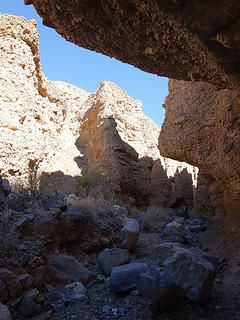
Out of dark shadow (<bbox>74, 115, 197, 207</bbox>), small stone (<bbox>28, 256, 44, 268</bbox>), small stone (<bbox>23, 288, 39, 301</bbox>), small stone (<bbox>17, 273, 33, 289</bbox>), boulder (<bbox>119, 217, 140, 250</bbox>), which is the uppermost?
dark shadow (<bbox>74, 115, 197, 207</bbox>)

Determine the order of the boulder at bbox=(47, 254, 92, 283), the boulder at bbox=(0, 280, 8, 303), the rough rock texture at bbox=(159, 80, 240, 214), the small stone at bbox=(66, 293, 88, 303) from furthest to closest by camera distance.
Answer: the rough rock texture at bbox=(159, 80, 240, 214) → the boulder at bbox=(47, 254, 92, 283) → the small stone at bbox=(66, 293, 88, 303) → the boulder at bbox=(0, 280, 8, 303)

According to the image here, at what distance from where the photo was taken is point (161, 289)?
3.02 metres

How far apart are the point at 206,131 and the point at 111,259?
129 inches

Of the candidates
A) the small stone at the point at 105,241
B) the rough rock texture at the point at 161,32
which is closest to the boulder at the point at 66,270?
the small stone at the point at 105,241

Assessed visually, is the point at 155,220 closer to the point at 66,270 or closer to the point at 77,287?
the point at 66,270

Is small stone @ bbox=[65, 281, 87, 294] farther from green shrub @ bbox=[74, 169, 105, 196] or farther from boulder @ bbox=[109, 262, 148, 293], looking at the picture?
green shrub @ bbox=[74, 169, 105, 196]

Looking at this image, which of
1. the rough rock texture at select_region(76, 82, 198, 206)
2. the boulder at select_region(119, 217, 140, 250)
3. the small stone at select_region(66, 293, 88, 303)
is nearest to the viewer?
the small stone at select_region(66, 293, 88, 303)

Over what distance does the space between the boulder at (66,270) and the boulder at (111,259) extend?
1.06 feet

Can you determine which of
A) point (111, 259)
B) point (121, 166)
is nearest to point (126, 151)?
point (121, 166)

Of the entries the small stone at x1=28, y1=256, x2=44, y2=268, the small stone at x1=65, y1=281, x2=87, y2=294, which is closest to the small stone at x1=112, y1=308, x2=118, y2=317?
the small stone at x1=65, y1=281, x2=87, y2=294

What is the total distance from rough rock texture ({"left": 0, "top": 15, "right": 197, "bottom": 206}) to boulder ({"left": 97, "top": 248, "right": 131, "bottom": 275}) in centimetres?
268

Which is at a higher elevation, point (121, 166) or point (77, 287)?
point (121, 166)

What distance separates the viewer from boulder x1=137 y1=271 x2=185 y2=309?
9.95 ft

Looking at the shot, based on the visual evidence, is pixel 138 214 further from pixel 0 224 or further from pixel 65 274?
pixel 0 224
